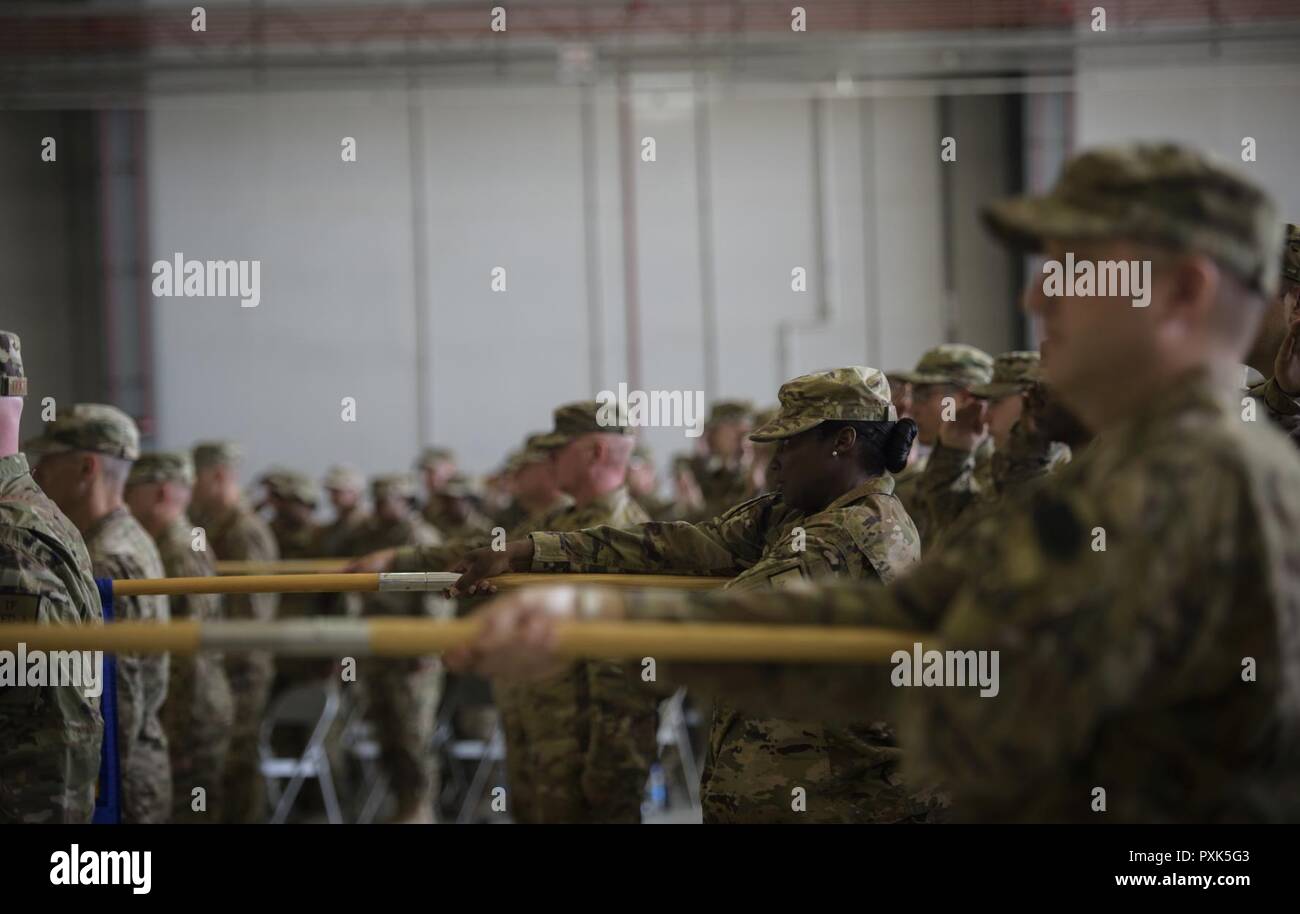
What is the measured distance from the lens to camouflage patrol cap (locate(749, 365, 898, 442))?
3.29 m

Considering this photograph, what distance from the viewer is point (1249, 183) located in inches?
66.0

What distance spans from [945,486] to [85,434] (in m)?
2.96

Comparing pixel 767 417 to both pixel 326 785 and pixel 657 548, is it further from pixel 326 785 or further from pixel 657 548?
pixel 326 785

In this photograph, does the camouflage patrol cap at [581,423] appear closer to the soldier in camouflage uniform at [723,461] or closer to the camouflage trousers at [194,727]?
the camouflage trousers at [194,727]

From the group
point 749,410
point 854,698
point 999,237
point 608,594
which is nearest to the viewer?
point 999,237

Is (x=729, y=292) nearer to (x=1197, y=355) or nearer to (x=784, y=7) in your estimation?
(x=784, y=7)

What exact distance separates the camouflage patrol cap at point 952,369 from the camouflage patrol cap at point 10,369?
325cm

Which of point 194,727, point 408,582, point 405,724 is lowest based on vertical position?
point 405,724

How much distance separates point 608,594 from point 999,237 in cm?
73

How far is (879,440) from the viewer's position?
11.0 feet

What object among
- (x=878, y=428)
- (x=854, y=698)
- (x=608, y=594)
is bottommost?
(x=854, y=698)

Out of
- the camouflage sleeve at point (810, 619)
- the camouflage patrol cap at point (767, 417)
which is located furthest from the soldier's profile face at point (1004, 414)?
the camouflage sleeve at point (810, 619)

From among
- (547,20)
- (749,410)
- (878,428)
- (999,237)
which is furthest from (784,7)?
(999,237)

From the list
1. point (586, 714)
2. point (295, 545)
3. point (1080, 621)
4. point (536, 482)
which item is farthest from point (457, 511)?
point (1080, 621)
